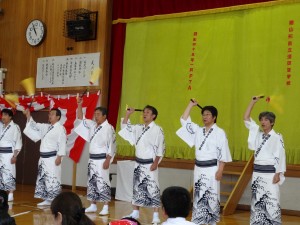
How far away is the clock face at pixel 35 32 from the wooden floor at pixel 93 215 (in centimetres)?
375

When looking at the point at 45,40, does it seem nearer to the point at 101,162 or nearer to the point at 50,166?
the point at 50,166

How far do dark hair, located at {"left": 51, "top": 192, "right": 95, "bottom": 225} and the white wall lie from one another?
18.0ft

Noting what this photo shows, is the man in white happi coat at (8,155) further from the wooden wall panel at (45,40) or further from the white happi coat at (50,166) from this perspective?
the wooden wall panel at (45,40)

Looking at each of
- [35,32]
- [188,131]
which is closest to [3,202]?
[188,131]

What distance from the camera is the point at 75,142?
9.09 metres

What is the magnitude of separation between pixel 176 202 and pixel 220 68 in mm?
5591

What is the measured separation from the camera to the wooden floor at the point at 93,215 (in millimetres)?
5569

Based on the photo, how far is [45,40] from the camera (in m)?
9.82

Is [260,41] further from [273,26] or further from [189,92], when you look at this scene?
[189,92]

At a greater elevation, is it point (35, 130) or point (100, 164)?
point (35, 130)

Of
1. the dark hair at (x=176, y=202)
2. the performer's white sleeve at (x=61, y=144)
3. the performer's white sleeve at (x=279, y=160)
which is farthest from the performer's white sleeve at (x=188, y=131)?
the dark hair at (x=176, y=202)

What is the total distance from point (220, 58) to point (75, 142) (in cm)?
352

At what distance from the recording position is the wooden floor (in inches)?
219

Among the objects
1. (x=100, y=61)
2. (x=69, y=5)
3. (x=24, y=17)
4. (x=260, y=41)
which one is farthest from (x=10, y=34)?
(x=260, y=41)
